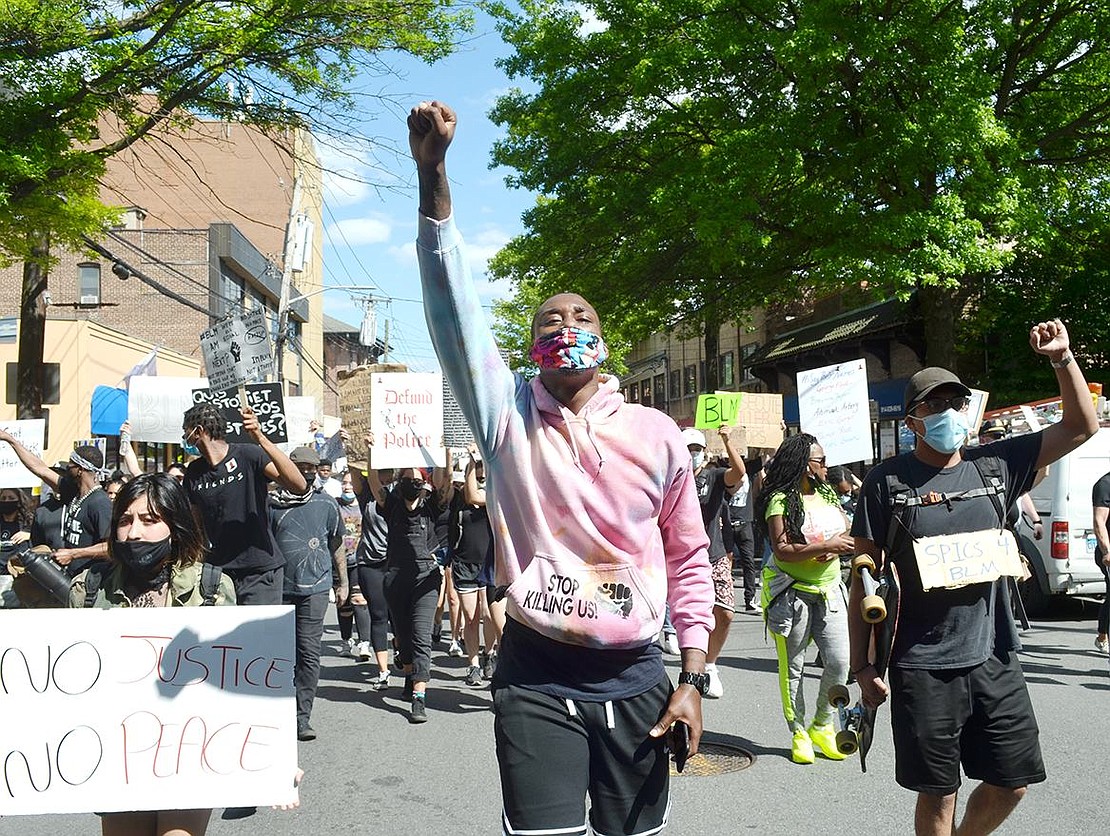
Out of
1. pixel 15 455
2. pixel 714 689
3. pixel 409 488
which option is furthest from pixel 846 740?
pixel 15 455

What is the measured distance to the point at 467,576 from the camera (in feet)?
31.4

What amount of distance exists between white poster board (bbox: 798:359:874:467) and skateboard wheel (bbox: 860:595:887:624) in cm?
665

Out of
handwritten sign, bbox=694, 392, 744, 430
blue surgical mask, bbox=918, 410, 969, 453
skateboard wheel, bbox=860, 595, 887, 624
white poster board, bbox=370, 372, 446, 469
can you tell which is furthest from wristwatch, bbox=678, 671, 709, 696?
handwritten sign, bbox=694, 392, 744, 430

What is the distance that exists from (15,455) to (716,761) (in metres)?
10.4

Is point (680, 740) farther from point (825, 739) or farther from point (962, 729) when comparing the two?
point (825, 739)

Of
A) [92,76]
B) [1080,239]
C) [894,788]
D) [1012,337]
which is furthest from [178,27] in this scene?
[1012,337]

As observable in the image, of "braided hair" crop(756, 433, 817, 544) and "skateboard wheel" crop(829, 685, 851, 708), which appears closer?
"skateboard wheel" crop(829, 685, 851, 708)

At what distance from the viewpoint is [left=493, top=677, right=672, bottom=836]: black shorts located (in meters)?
2.80

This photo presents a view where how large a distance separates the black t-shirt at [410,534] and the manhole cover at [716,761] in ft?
8.48

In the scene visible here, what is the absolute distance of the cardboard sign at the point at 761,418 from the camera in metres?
13.1

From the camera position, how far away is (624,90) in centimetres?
2177

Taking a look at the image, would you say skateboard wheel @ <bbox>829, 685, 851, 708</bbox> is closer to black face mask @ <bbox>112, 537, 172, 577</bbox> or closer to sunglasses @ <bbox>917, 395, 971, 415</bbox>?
sunglasses @ <bbox>917, 395, 971, 415</bbox>

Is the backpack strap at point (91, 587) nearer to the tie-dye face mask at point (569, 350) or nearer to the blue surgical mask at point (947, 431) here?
the tie-dye face mask at point (569, 350)

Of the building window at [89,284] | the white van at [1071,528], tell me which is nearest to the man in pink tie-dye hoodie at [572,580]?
the white van at [1071,528]
